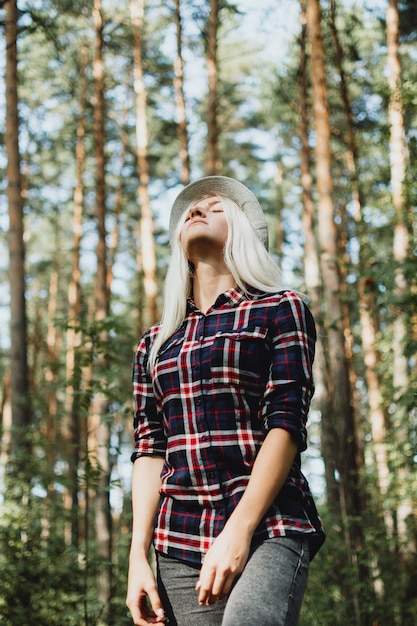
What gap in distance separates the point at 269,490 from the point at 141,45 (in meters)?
16.0

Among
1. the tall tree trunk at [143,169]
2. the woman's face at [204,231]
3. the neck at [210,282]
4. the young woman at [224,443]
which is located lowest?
the young woman at [224,443]

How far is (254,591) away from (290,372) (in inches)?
24.4

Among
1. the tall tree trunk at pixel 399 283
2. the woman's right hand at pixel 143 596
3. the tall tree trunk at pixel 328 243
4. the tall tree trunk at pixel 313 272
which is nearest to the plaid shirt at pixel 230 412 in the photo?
the woman's right hand at pixel 143 596

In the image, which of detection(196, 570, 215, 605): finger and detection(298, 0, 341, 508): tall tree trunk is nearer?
detection(196, 570, 215, 605): finger

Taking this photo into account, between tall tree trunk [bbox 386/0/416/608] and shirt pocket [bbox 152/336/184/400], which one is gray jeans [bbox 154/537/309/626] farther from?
tall tree trunk [bbox 386/0/416/608]

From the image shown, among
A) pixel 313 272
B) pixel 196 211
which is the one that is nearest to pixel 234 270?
pixel 196 211

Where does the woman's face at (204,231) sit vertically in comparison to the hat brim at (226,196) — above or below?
below

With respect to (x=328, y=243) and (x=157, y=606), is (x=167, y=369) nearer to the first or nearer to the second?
(x=157, y=606)

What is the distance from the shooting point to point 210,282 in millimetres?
2338

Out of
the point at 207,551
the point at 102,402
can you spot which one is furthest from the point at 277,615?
the point at 102,402

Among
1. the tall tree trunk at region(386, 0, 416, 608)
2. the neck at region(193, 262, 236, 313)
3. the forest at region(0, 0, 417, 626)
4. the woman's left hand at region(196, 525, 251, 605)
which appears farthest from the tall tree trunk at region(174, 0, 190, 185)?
the woman's left hand at region(196, 525, 251, 605)

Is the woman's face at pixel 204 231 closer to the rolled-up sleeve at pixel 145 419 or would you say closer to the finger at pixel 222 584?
the rolled-up sleeve at pixel 145 419

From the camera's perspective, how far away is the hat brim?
8.09 ft

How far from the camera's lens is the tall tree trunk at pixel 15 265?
8719 mm
